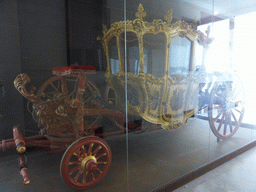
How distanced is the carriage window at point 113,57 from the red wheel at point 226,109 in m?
1.24

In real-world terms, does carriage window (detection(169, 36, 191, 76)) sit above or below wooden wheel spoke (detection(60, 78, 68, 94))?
above

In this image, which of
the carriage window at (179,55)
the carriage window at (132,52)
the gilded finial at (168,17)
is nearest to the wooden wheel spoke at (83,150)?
the carriage window at (132,52)

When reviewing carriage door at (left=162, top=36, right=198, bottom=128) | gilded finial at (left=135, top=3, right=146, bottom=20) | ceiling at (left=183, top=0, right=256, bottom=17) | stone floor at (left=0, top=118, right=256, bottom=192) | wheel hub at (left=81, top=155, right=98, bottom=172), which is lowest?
stone floor at (left=0, top=118, right=256, bottom=192)

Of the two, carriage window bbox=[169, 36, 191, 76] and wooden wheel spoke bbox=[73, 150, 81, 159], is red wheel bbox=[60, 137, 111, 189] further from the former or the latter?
carriage window bbox=[169, 36, 191, 76]

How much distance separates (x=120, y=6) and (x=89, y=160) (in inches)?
46.9

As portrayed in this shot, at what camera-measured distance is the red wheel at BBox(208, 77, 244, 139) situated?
8.21 ft

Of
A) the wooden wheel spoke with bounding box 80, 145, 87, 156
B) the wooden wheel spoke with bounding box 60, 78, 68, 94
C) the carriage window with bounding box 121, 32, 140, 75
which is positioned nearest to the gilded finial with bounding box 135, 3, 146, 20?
the carriage window with bounding box 121, 32, 140, 75

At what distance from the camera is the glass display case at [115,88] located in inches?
57.2

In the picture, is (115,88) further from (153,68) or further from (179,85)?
(179,85)

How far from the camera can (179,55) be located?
1963mm

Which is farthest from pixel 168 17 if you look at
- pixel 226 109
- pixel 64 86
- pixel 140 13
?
pixel 226 109

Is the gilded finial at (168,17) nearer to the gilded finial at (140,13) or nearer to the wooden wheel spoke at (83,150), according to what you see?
the gilded finial at (140,13)

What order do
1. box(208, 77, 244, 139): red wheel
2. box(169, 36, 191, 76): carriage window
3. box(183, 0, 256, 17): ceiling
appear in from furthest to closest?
box(208, 77, 244, 139): red wheel, box(183, 0, 256, 17): ceiling, box(169, 36, 191, 76): carriage window

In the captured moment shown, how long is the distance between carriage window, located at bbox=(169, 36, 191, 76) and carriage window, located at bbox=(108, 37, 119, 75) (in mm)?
502
